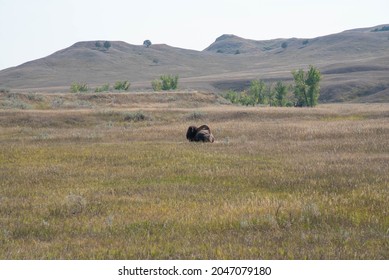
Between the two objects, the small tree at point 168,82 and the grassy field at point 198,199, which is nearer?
the grassy field at point 198,199

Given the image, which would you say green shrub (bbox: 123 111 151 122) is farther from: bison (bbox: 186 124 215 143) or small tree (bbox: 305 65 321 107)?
small tree (bbox: 305 65 321 107)

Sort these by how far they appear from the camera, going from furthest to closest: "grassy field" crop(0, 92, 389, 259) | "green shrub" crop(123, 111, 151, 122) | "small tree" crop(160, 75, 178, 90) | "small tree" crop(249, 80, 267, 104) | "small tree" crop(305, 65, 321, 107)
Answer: "small tree" crop(160, 75, 178, 90) < "small tree" crop(249, 80, 267, 104) < "small tree" crop(305, 65, 321, 107) < "green shrub" crop(123, 111, 151, 122) < "grassy field" crop(0, 92, 389, 259)

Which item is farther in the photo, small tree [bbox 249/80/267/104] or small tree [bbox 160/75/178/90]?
small tree [bbox 160/75/178/90]

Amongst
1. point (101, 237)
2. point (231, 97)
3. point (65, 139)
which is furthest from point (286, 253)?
point (231, 97)

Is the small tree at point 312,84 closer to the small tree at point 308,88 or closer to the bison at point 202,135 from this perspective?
the small tree at point 308,88

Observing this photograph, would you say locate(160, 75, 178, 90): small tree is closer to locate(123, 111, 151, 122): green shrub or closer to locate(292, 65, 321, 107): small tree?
locate(292, 65, 321, 107): small tree

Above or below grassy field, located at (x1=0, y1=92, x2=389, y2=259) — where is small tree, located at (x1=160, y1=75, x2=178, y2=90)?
above

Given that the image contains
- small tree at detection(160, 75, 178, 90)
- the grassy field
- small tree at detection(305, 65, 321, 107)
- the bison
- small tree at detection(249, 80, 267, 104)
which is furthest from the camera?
small tree at detection(160, 75, 178, 90)

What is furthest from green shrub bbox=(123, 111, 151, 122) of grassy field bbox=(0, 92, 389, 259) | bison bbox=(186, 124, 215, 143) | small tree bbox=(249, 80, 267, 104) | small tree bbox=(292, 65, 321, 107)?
small tree bbox=(249, 80, 267, 104)

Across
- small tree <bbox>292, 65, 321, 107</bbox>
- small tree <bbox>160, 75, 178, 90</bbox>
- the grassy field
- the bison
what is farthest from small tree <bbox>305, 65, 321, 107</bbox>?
the bison

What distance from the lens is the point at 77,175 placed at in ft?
52.0

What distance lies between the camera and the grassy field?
8.26 metres

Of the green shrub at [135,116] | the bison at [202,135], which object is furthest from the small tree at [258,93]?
the bison at [202,135]

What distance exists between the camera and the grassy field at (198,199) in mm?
8258
